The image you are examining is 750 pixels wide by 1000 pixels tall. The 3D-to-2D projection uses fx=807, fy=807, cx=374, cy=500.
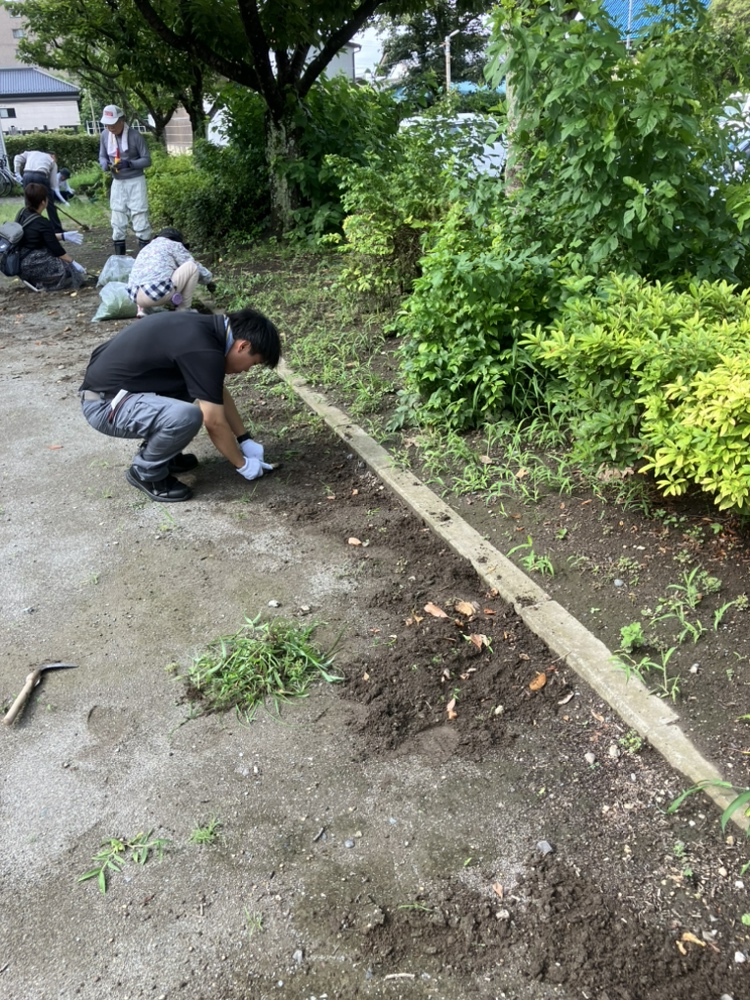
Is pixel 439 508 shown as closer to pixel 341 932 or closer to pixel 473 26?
pixel 341 932

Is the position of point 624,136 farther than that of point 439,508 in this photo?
No

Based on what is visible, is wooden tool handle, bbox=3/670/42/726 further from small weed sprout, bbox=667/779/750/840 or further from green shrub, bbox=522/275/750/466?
green shrub, bbox=522/275/750/466

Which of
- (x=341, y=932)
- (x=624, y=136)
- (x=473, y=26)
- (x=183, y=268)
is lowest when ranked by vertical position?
(x=341, y=932)

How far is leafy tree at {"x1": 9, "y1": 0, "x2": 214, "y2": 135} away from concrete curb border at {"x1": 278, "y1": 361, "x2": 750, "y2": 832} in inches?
446

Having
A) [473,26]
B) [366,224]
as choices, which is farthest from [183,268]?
[473,26]

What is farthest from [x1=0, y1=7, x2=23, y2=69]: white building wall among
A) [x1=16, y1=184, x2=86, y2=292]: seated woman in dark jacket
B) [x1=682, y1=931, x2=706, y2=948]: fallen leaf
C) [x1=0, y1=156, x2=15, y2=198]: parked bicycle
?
[x1=682, y1=931, x2=706, y2=948]: fallen leaf

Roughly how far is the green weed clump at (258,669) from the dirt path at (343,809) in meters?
0.08

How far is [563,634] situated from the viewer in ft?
9.97

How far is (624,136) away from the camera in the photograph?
3.72 m

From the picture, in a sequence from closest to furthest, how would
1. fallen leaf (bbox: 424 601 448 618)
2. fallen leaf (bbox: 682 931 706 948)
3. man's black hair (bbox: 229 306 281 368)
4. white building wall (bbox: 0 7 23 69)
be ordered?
1. fallen leaf (bbox: 682 931 706 948)
2. fallen leaf (bbox: 424 601 448 618)
3. man's black hair (bbox: 229 306 281 368)
4. white building wall (bbox: 0 7 23 69)

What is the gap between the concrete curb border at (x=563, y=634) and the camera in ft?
8.15

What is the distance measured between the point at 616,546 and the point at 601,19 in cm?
234

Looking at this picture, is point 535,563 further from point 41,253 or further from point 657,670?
point 41,253

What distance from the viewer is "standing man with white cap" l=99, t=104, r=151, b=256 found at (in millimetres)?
9695
